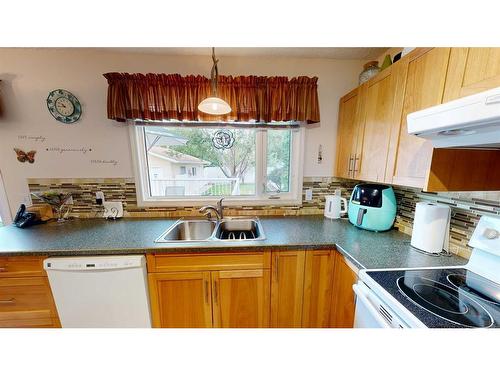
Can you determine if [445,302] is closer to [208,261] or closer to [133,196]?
[208,261]

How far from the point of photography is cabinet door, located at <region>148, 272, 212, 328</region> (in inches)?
46.4

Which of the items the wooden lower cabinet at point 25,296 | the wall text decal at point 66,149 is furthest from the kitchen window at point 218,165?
the wooden lower cabinet at point 25,296

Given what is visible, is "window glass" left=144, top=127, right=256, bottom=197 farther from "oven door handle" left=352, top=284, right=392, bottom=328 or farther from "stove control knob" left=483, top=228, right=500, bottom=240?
"stove control knob" left=483, top=228, right=500, bottom=240

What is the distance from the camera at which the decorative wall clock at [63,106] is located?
152 cm

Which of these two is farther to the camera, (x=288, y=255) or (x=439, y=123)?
(x=288, y=255)

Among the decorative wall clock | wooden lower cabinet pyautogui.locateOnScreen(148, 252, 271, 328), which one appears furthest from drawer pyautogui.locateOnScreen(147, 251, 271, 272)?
the decorative wall clock

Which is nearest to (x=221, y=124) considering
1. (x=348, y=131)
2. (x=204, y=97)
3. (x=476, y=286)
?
(x=204, y=97)

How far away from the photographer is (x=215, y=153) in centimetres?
173

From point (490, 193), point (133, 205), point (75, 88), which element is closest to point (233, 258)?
point (133, 205)

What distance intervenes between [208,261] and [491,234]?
1.37 meters

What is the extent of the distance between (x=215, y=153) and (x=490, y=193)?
5.65ft

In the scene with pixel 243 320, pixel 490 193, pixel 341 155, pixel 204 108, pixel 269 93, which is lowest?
pixel 243 320
